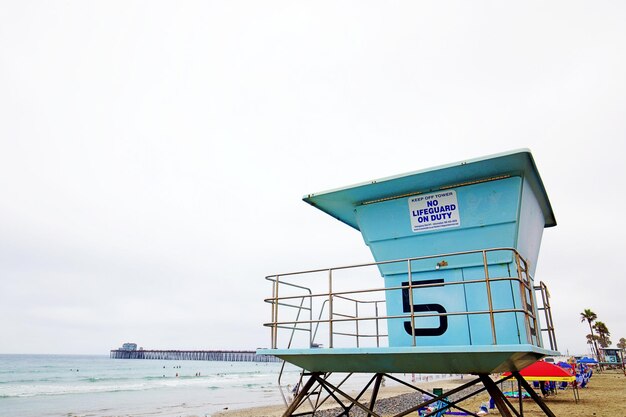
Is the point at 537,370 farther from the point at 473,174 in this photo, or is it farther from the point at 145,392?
the point at 145,392

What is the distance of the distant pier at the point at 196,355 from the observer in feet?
385

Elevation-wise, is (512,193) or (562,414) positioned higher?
(512,193)

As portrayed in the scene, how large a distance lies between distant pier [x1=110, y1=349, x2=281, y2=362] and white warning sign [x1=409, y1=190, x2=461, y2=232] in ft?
373

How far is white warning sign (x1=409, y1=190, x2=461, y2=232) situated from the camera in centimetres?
649

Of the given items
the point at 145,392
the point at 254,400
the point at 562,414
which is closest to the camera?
the point at 562,414

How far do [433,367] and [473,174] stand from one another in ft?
9.11

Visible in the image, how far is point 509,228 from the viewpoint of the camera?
609 cm

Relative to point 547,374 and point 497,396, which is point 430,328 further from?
point 547,374

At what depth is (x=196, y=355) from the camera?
129 metres

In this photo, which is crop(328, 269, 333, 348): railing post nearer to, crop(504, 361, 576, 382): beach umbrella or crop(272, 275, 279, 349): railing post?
crop(272, 275, 279, 349): railing post

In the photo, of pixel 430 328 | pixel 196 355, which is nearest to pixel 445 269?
pixel 430 328

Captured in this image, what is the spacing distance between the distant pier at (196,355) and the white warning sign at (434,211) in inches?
4477

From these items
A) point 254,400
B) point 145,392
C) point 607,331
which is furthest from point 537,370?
point 607,331

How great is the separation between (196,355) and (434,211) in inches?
5332
